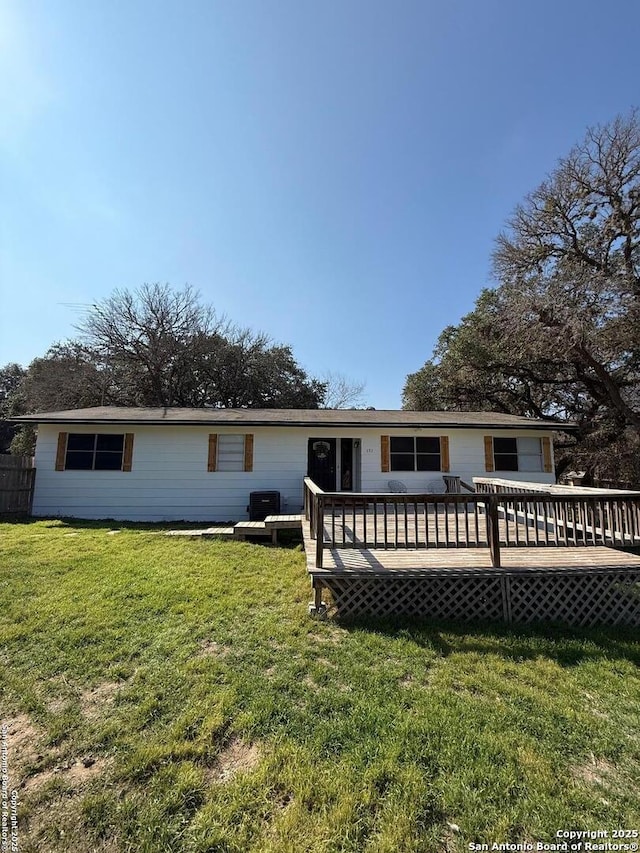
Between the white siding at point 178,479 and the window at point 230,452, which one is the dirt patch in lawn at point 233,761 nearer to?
the white siding at point 178,479

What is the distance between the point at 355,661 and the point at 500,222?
19398 millimetres

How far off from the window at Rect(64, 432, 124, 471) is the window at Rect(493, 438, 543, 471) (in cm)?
1121

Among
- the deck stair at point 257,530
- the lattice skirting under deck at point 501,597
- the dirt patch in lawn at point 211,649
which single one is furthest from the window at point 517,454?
the dirt patch in lawn at point 211,649

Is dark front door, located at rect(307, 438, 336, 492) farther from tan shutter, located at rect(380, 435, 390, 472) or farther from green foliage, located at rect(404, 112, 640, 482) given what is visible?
green foliage, located at rect(404, 112, 640, 482)

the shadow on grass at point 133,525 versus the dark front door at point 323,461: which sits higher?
the dark front door at point 323,461

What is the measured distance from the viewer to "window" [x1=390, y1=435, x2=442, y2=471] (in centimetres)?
1091

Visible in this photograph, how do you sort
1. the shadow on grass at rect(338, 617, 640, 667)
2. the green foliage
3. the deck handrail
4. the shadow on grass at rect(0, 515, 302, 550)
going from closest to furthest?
the shadow on grass at rect(338, 617, 640, 667) < the deck handrail < the shadow on grass at rect(0, 515, 302, 550) < the green foliage

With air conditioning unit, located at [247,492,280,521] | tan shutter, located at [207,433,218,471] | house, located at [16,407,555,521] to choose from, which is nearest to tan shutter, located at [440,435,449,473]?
house, located at [16,407,555,521]

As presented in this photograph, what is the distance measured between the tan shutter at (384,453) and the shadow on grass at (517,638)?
256 inches

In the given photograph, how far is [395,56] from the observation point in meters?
8.41

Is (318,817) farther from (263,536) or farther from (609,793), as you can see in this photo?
(263,536)

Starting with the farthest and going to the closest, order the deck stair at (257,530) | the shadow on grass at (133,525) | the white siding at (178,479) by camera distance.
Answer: the white siding at (178,479) < the shadow on grass at (133,525) < the deck stair at (257,530)

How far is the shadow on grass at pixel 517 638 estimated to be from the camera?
3.63 m

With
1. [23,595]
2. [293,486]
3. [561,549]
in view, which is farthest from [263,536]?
[561,549]
